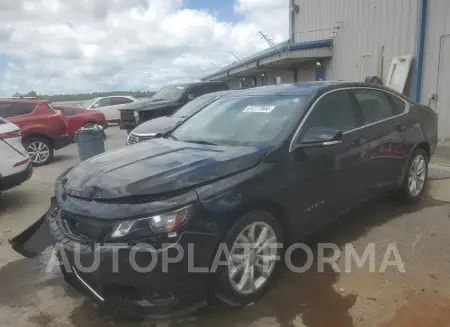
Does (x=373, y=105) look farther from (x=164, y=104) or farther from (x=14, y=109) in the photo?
(x=14, y=109)

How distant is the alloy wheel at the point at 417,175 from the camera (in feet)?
15.8

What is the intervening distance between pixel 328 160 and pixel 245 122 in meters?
0.83

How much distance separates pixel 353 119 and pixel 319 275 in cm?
158

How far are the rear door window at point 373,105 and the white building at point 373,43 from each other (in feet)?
19.3

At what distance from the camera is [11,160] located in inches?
221

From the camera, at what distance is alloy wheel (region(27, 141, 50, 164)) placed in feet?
32.0

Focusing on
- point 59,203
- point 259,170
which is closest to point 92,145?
point 59,203

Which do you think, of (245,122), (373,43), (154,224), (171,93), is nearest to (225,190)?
(154,224)

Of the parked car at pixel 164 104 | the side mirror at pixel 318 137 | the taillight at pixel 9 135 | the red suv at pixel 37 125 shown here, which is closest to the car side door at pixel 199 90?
the parked car at pixel 164 104

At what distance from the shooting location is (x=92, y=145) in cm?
796

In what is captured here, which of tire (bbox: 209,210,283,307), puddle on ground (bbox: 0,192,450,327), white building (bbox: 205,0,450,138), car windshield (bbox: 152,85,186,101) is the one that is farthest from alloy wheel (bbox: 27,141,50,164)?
white building (bbox: 205,0,450,138)

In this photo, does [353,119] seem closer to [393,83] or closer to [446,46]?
[446,46]

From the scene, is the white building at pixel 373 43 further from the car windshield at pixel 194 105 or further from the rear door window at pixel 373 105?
the rear door window at pixel 373 105

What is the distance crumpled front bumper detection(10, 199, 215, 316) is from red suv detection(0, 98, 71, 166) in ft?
25.8
